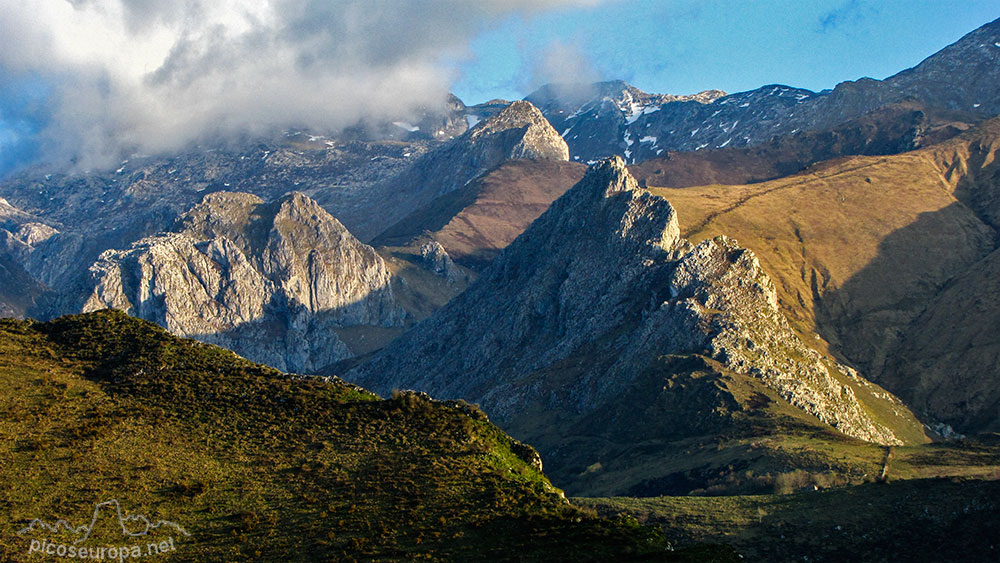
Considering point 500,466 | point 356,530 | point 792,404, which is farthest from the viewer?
point 792,404

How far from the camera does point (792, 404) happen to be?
19650cm

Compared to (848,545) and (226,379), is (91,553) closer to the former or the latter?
(226,379)

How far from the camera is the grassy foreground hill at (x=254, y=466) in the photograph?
185ft

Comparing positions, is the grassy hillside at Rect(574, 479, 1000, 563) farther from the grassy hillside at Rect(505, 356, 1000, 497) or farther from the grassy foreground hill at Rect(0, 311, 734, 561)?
the grassy foreground hill at Rect(0, 311, 734, 561)

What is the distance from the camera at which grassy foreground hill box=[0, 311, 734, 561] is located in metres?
56.4

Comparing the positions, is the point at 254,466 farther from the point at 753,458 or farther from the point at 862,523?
the point at 753,458

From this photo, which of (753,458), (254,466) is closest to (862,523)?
(753,458)

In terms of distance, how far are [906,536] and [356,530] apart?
260 ft

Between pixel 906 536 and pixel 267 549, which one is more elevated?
pixel 267 549

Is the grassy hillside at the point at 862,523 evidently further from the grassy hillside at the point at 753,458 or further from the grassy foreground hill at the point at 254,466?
the grassy foreground hill at the point at 254,466

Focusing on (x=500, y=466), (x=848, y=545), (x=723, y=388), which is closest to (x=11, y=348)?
(x=500, y=466)

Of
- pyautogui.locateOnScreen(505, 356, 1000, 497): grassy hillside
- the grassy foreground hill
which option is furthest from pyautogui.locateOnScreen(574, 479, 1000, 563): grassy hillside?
the grassy foreground hill

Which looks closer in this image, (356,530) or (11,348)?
(356,530)

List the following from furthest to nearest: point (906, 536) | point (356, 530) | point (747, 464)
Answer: point (747, 464), point (906, 536), point (356, 530)
